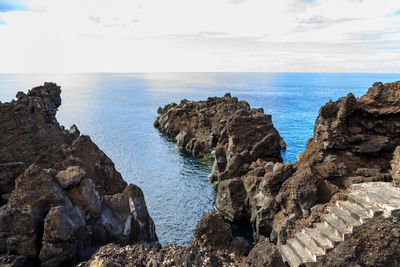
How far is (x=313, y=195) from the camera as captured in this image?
21.3 meters

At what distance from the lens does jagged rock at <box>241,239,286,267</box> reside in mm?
12328

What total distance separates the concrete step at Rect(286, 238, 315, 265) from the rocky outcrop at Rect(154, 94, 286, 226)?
39.6ft

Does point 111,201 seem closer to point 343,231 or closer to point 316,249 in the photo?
point 316,249

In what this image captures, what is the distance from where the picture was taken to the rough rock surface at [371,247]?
14.3 m

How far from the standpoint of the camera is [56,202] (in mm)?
16438

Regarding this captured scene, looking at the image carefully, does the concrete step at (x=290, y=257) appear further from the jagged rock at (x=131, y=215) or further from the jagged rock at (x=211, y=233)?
the jagged rock at (x=131, y=215)

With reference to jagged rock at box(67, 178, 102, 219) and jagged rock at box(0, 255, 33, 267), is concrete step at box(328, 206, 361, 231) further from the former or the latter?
jagged rock at box(0, 255, 33, 267)

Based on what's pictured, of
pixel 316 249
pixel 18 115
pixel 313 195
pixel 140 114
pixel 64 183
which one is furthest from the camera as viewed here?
pixel 140 114

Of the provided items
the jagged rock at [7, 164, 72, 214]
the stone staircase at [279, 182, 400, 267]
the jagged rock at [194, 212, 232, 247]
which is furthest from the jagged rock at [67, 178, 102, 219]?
the stone staircase at [279, 182, 400, 267]

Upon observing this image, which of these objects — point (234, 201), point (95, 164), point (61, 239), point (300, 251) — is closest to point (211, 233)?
point (300, 251)

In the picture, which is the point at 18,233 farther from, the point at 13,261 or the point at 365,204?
the point at 365,204

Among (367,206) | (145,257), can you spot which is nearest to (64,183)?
(145,257)

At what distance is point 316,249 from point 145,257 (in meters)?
9.68

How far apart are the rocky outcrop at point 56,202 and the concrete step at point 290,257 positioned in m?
9.45
